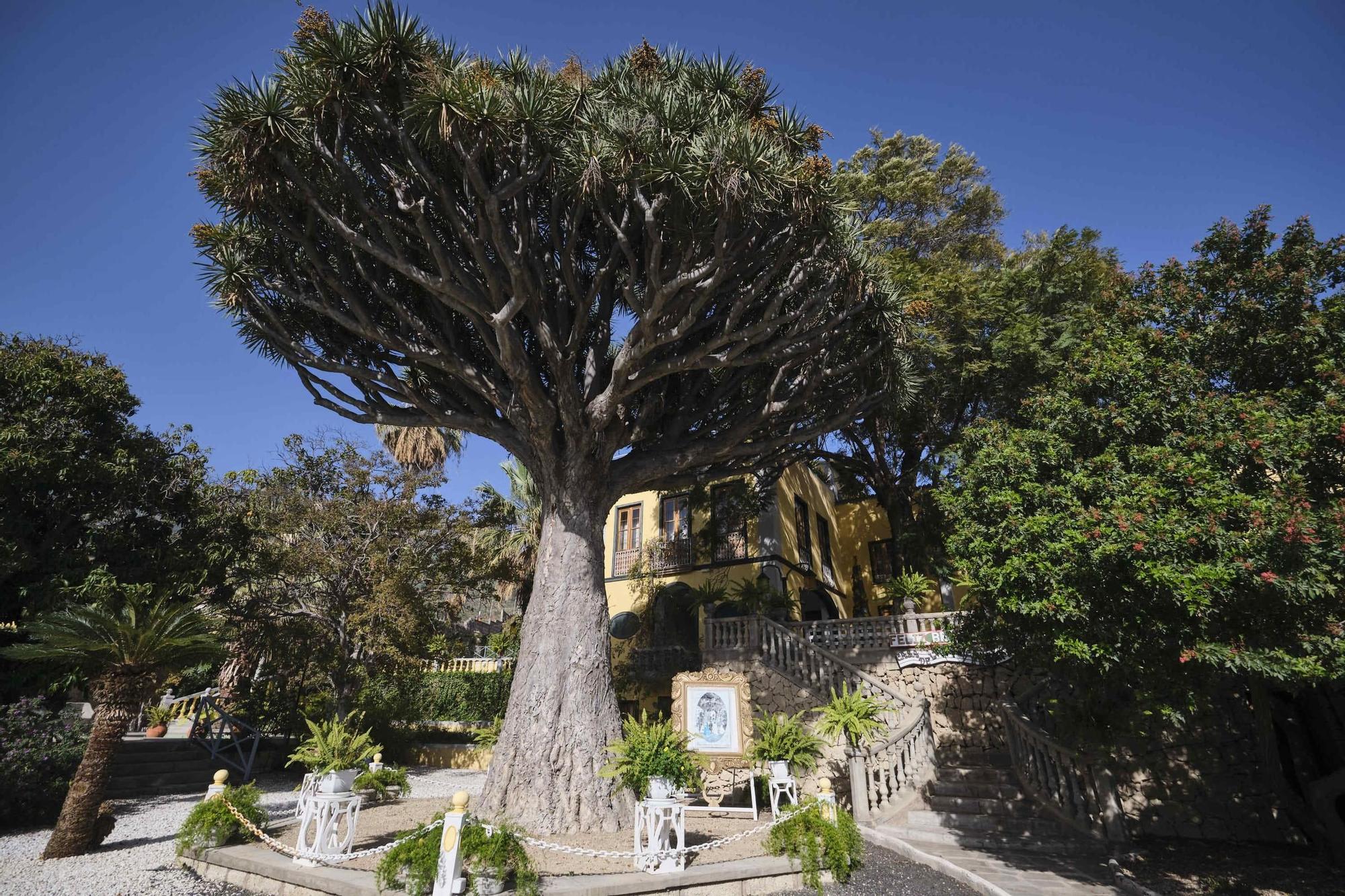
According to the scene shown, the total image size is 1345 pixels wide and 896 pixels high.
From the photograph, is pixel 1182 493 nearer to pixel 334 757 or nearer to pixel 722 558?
pixel 334 757

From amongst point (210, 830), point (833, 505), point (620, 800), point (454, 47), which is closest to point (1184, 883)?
point (620, 800)

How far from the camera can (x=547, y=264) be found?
10984 mm

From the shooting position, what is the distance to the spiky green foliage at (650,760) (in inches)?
288

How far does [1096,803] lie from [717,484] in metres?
12.7

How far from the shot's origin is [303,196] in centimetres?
923

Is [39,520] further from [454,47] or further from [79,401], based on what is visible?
[454,47]

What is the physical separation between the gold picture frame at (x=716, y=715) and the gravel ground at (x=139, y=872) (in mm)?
3211

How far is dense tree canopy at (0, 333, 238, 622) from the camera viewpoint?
1039cm

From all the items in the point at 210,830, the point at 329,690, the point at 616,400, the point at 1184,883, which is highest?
the point at 616,400

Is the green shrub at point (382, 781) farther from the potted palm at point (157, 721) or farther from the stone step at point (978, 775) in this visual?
the stone step at point (978, 775)

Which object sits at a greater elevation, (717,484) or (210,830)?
Result: (717,484)

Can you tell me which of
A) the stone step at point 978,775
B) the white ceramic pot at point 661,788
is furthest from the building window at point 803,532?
the white ceramic pot at point 661,788

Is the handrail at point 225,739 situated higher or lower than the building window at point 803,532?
lower

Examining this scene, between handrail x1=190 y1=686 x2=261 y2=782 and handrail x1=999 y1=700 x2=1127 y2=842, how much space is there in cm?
1549
